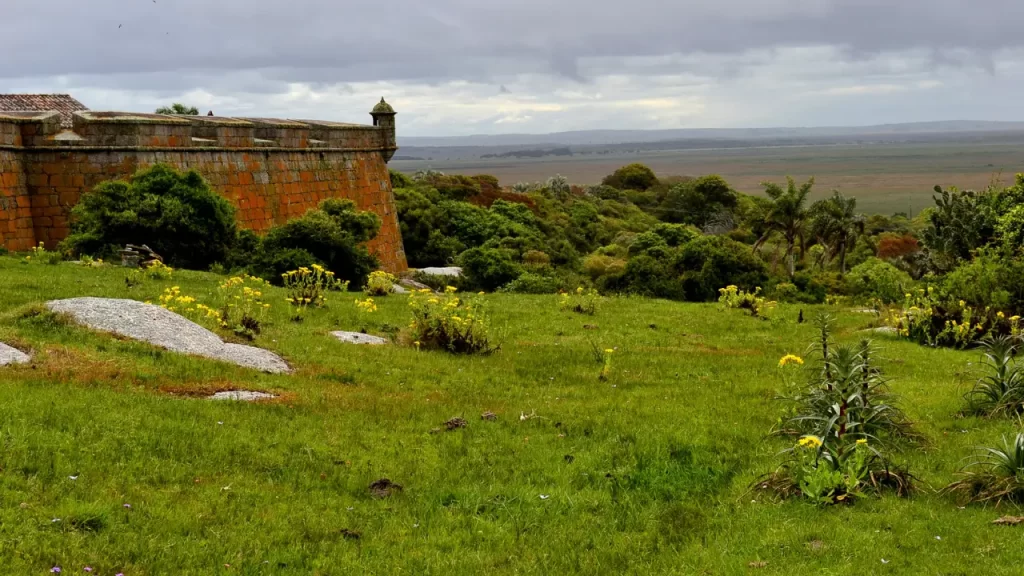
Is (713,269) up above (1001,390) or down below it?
below

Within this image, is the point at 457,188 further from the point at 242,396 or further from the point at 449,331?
the point at 242,396

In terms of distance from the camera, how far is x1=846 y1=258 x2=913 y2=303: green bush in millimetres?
32094

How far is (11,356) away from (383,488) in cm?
508

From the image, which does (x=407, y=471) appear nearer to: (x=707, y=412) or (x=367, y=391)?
(x=367, y=391)

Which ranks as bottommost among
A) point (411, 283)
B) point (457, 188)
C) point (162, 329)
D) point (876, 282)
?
point (876, 282)

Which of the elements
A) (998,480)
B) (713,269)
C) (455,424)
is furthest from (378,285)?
(998,480)

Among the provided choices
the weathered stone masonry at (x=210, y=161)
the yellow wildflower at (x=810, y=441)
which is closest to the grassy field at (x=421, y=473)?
the yellow wildflower at (x=810, y=441)


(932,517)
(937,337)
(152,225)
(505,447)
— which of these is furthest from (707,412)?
(152,225)

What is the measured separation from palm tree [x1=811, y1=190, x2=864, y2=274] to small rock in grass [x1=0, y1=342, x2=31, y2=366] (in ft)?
141

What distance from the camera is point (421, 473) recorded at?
8.00 meters

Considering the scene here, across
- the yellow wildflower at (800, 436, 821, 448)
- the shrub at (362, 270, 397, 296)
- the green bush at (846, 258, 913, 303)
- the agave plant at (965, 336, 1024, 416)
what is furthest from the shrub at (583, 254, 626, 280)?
the yellow wildflower at (800, 436, 821, 448)

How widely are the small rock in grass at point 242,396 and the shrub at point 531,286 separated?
1910 centimetres

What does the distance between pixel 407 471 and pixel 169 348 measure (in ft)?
16.2

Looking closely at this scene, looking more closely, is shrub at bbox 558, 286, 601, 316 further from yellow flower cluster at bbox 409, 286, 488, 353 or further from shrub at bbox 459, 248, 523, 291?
shrub at bbox 459, 248, 523, 291
